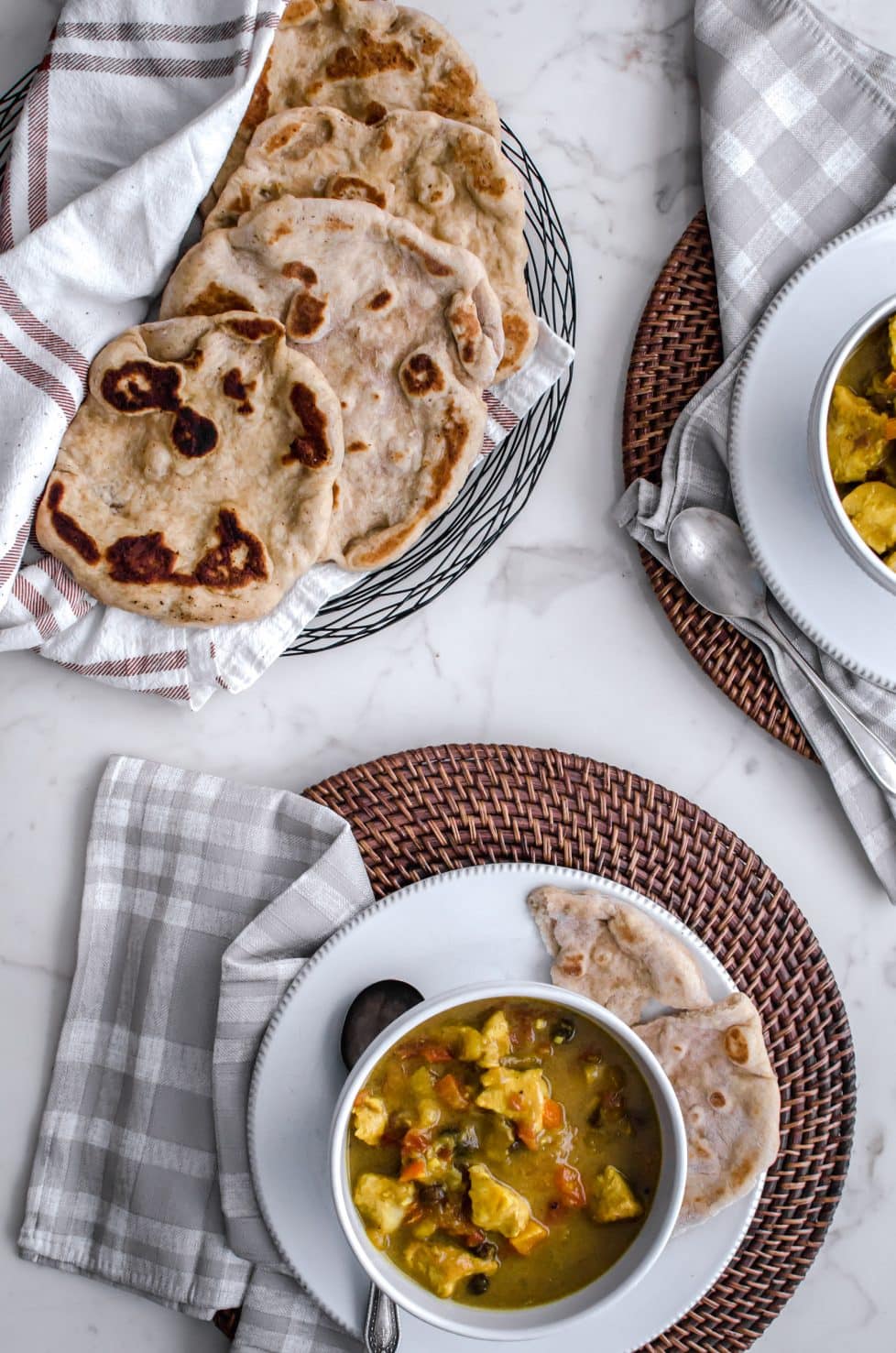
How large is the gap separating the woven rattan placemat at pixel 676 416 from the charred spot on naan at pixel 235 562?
0.85 meters

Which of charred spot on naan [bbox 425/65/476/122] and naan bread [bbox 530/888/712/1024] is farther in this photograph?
charred spot on naan [bbox 425/65/476/122]

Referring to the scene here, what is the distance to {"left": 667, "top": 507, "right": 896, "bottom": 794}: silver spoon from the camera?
234 centimetres

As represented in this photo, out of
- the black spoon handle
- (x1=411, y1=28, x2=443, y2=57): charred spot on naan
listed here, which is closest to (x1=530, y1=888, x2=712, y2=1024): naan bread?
the black spoon handle

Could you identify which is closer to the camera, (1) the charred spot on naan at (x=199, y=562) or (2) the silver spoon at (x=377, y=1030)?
(2) the silver spoon at (x=377, y=1030)

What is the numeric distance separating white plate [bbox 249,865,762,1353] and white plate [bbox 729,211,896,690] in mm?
724

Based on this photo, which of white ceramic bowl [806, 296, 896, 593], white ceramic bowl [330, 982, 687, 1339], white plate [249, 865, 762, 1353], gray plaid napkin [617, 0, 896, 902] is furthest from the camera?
gray plaid napkin [617, 0, 896, 902]

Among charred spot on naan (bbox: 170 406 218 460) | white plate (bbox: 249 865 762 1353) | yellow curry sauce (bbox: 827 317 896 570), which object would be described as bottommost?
white plate (bbox: 249 865 762 1353)

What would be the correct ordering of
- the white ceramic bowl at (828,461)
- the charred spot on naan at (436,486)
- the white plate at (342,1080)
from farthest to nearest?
the charred spot on naan at (436,486) → the white plate at (342,1080) → the white ceramic bowl at (828,461)

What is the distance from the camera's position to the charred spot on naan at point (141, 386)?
2.24m

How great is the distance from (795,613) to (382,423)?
3.10 feet

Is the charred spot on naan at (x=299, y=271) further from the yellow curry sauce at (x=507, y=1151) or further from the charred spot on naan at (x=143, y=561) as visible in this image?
the yellow curry sauce at (x=507, y=1151)

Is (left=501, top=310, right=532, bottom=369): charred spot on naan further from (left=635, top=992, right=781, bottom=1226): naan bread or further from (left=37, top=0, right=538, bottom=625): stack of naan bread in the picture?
(left=635, top=992, right=781, bottom=1226): naan bread

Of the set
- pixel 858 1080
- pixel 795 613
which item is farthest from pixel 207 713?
pixel 858 1080

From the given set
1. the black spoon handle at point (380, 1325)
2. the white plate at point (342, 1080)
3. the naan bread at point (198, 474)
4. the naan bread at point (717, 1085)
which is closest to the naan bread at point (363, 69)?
the naan bread at point (198, 474)
